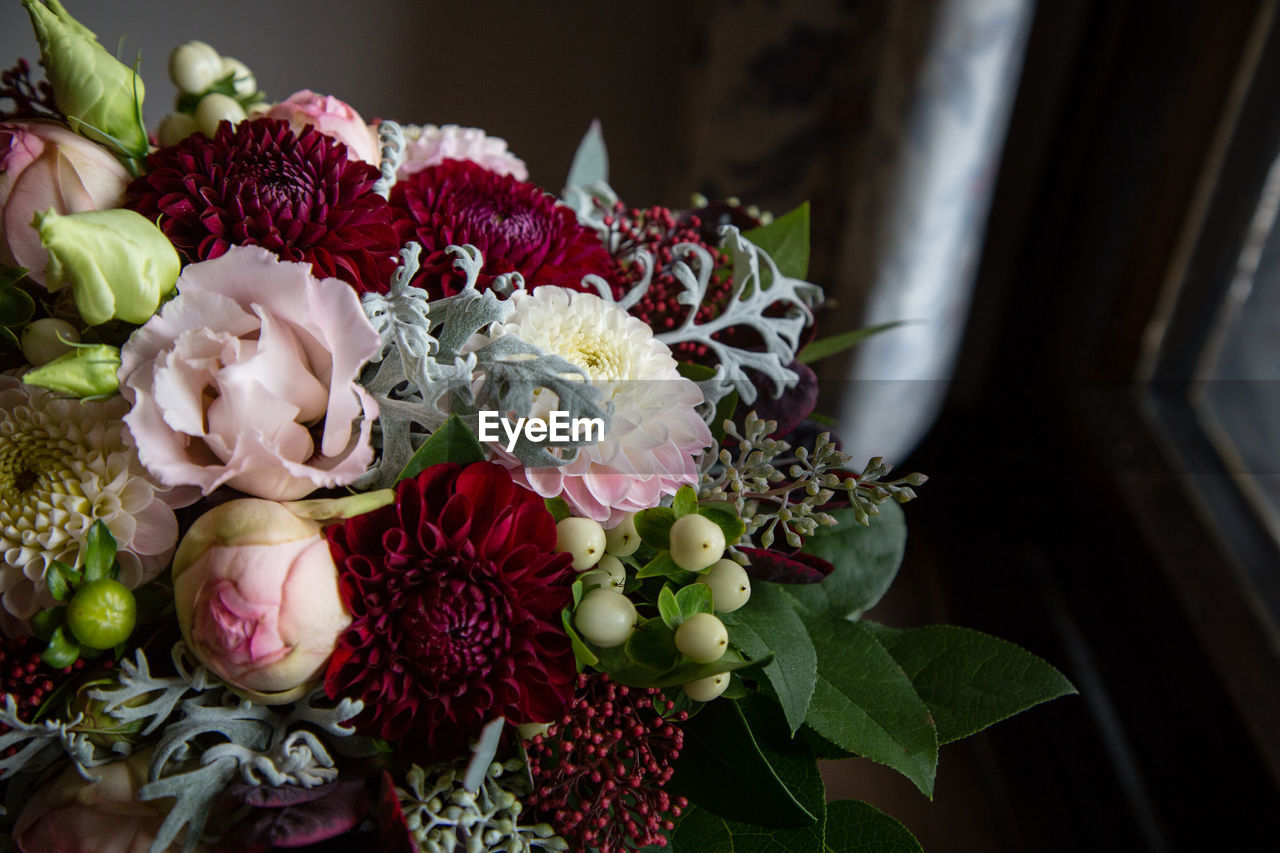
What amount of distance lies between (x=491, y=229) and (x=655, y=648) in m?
0.18

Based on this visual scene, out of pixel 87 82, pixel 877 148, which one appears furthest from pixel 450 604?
pixel 877 148

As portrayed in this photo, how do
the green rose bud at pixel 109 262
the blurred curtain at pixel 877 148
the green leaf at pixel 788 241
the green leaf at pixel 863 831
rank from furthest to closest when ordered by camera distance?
1. the blurred curtain at pixel 877 148
2. the green leaf at pixel 788 241
3. the green leaf at pixel 863 831
4. the green rose bud at pixel 109 262

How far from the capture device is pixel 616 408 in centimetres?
32

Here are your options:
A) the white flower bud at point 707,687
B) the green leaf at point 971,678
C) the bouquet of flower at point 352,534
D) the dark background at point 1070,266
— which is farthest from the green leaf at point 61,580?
the dark background at point 1070,266

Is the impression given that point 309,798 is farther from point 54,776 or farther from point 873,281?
point 873,281

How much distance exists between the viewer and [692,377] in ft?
1.27

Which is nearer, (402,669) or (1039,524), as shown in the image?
(402,669)

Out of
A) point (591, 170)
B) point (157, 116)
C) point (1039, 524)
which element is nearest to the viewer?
point (591, 170)

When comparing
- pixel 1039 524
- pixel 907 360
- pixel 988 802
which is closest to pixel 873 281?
pixel 907 360

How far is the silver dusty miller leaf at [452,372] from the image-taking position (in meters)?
0.29

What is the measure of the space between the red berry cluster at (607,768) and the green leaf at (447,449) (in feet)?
0.30

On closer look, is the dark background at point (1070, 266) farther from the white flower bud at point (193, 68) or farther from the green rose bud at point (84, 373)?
the green rose bud at point (84, 373)

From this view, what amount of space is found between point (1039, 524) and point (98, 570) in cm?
123

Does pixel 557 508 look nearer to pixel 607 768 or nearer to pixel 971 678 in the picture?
pixel 607 768
